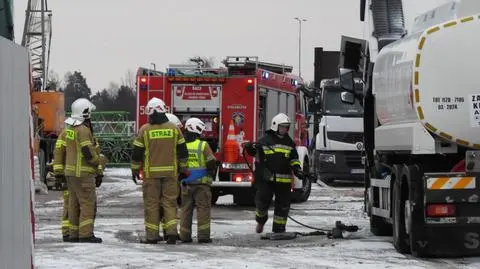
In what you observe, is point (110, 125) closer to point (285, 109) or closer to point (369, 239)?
point (285, 109)

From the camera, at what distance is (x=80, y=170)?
12.9m

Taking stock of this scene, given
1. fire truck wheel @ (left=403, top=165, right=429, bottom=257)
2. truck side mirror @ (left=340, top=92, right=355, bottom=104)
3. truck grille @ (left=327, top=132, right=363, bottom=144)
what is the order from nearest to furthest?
1. fire truck wheel @ (left=403, top=165, right=429, bottom=257)
2. truck side mirror @ (left=340, top=92, right=355, bottom=104)
3. truck grille @ (left=327, top=132, right=363, bottom=144)

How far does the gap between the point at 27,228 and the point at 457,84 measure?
5887mm

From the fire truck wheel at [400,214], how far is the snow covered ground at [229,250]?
162 millimetres

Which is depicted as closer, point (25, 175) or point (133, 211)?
point (25, 175)

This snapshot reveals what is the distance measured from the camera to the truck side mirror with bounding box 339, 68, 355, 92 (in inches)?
606

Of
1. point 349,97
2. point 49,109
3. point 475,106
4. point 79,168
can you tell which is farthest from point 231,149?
point 49,109

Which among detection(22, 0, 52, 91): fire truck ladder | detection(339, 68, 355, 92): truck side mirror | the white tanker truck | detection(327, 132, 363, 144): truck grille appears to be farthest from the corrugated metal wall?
detection(22, 0, 52, 91): fire truck ladder

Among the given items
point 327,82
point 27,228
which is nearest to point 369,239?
point 27,228

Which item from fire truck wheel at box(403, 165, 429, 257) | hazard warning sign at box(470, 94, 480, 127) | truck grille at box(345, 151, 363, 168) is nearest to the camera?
hazard warning sign at box(470, 94, 480, 127)

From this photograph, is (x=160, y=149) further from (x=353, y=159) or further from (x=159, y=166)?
(x=353, y=159)

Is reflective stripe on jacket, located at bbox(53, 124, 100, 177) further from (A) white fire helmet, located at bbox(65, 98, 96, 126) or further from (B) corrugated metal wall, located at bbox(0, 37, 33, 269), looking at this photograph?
(B) corrugated metal wall, located at bbox(0, 37, 33, 269)

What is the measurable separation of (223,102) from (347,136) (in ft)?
28.2

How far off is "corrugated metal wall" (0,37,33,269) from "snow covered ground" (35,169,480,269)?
4.27 m
